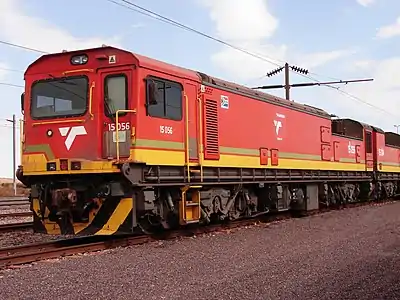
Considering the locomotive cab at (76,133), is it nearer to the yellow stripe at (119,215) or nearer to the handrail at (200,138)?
the yellow stripe at (119,215)

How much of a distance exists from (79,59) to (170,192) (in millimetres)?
3388

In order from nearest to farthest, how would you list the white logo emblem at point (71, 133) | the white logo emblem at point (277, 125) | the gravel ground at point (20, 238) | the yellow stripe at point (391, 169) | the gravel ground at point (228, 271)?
the gravel ground at point (228, 271)
the white logo emblem at point (71, 133)
the gravel ground at point (20, 238)
the white logo emblem at point (277, 125)
the yellow stripe at point (391, 169)

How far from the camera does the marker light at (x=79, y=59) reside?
36.6 ft

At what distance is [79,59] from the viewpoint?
1123 centimetres

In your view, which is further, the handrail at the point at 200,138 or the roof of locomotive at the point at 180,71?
the handrail at the point at 200,138

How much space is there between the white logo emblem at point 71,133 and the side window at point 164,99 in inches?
54.9

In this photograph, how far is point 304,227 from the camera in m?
14.1

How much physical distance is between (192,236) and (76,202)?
300 cm

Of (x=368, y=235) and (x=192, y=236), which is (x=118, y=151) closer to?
(x=192, y=236)

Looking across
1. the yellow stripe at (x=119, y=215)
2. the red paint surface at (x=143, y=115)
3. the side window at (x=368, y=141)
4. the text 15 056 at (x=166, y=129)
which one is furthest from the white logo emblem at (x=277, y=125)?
the side window at (x=368, y=141)

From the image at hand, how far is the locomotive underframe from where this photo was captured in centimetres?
1044

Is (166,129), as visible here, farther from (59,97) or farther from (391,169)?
(391,169)

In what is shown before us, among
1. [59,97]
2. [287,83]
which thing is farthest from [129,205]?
[287,83]

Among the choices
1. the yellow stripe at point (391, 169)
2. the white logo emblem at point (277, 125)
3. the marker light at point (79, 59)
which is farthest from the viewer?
the yellow stripe at point (391, 169)
